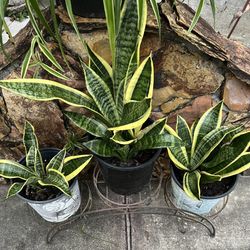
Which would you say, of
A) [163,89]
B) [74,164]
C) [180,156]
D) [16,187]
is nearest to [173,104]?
[163,89]

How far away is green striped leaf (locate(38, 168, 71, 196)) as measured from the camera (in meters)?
1.22

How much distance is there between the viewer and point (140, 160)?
1.32 meters

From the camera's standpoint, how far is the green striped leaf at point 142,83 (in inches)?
44.1

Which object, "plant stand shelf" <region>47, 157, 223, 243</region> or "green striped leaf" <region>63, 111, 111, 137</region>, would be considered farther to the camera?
"plant stand shelf" <region>47, 157, 223, 243</region>

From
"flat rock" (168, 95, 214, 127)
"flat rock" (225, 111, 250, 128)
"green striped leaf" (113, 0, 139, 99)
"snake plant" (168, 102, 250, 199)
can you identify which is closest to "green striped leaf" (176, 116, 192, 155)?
"snake plant" (168, 102, 250, 199)

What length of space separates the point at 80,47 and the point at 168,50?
1.04 feet

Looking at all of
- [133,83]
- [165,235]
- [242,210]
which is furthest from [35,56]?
[242,210]

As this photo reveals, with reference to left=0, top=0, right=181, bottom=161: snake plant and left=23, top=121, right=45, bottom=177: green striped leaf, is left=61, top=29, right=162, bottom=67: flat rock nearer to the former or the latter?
left=0, top=0, right=181, bottom=161: snake plant

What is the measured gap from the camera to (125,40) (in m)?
1.12

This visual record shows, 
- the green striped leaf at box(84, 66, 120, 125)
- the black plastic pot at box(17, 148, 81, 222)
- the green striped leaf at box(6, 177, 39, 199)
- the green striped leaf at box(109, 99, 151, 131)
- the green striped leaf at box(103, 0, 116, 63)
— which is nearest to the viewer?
the green striped leaf at box(103, 0, 116, 63)

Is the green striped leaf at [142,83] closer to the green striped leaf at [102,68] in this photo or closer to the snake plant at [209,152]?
the green striped leaf at [102,68]

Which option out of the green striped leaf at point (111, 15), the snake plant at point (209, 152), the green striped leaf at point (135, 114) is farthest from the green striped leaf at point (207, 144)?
the green striped leaf at point (111, 15)

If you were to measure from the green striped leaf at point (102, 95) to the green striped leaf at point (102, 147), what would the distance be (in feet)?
0.29

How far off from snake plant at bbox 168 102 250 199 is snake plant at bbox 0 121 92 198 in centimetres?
36
